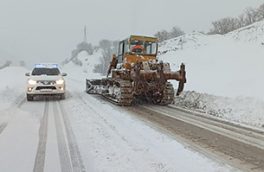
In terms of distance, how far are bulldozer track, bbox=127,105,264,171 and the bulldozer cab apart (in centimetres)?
468

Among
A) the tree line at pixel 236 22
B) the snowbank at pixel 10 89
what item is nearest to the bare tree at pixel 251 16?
the tree line at pixel 236 22

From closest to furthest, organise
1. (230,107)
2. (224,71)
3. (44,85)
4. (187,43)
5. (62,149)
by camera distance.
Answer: (62,149), (230,107), (44,85), (224,71), (187,43)

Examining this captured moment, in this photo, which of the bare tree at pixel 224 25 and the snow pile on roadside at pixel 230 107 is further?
the bare tree at pixel 224 25

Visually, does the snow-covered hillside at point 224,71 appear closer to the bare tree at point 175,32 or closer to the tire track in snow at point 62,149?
the tire track in snow at point 62,149

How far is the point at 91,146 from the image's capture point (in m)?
7.93

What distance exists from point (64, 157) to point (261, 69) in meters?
21.3

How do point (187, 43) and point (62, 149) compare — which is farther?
point (187, 43)

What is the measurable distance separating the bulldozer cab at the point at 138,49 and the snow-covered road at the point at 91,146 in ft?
20.3

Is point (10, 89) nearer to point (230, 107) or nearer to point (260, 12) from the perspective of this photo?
point (230, 107)

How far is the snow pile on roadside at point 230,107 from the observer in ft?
40.7

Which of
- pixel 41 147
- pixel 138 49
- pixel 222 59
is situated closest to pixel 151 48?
pixel 138 49

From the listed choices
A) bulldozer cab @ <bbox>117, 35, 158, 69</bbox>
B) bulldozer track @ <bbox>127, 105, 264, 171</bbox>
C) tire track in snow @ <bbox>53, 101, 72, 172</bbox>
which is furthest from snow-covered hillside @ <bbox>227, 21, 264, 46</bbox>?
tire track in snow @ <bbox>53, 101, 72, 172</bbox>

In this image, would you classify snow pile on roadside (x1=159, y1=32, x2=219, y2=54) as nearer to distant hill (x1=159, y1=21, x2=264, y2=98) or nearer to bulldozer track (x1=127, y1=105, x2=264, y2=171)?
distant hill (x1=159, y1=21, x2=264, y2=98)

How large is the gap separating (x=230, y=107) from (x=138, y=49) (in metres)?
Answer: 5.62
